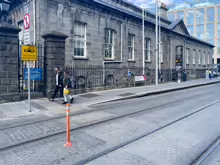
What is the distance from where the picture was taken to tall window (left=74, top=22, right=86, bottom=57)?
1535 cm

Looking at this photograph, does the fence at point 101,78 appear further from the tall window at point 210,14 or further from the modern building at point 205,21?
the tall window at point 210,14

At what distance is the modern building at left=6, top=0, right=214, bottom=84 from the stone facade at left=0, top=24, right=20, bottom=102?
9.80 feet

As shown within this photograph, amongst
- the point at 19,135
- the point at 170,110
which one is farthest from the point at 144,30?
the point at 19,135

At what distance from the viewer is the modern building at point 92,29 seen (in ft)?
44.3

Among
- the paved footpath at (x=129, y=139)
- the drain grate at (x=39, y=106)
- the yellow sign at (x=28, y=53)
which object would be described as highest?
the yellow sign at (x=28, y=53)

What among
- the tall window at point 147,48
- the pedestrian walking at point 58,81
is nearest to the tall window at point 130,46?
the tall window at point 147,48

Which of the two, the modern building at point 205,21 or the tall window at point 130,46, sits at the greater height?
the modern building at point 205,21

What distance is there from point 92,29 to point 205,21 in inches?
2514

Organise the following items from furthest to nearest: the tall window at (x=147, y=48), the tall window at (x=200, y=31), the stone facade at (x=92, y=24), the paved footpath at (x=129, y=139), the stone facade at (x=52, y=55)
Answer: the tall window at (x=200, y=31)
the tall window at (x=147, y=48)
the stone facade at (x=92, y=24)
the stone facade at (x=52, y=55)
the paved footpath at (x=129, y=139)

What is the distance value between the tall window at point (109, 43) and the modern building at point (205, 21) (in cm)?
5384

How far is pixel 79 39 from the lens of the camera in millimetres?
15594

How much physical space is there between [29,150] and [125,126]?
3009 mm

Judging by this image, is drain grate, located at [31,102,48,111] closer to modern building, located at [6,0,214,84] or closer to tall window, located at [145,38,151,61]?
modern building, located at [6,0,214,84]

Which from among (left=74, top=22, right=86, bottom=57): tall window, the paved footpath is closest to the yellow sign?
the paved footpath
